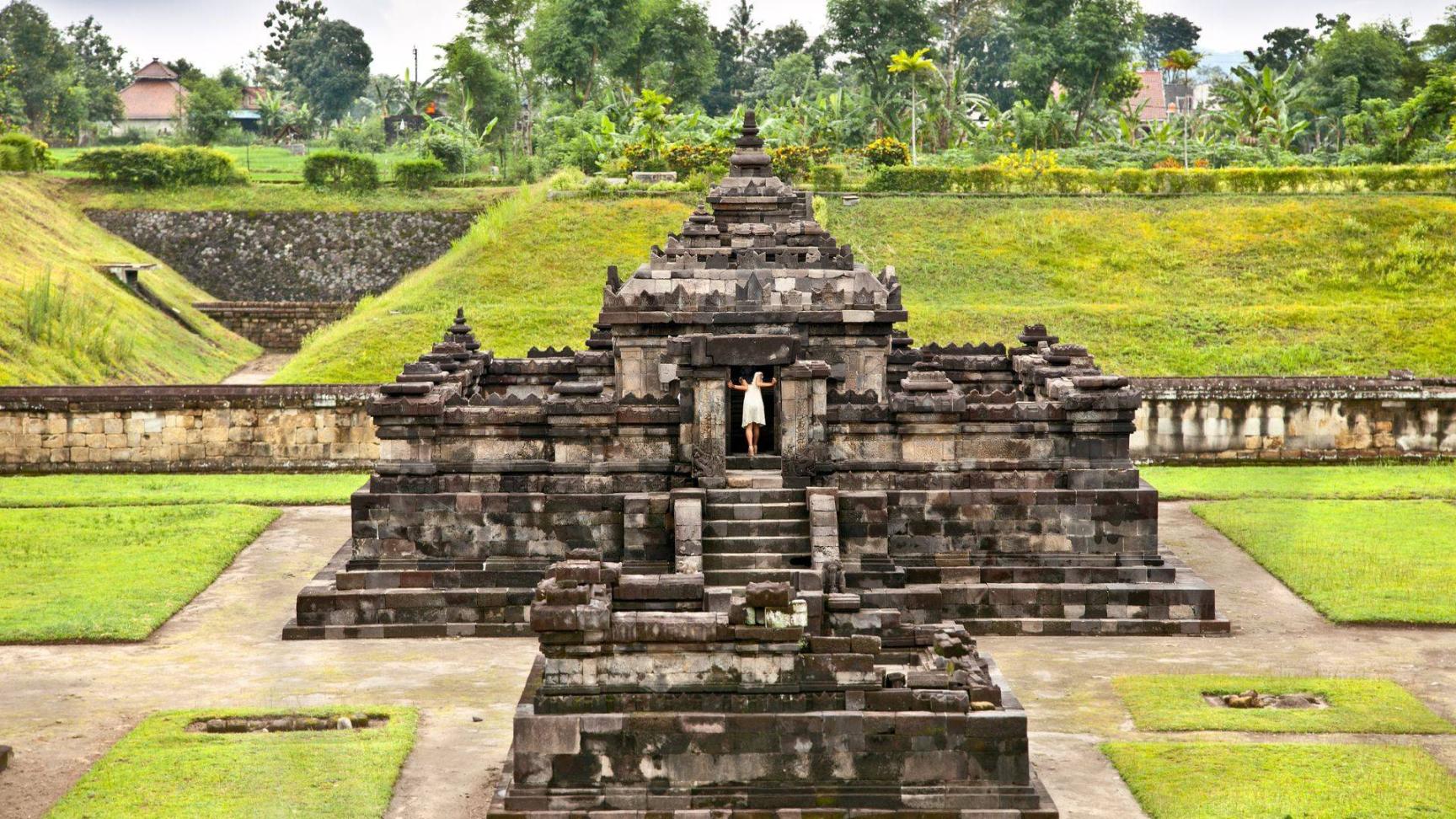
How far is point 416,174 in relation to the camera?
64.6 m

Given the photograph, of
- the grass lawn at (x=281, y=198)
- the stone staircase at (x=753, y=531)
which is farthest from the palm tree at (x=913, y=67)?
the stone staircase at (x=753, y=531)

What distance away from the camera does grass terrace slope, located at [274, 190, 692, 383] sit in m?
43.2

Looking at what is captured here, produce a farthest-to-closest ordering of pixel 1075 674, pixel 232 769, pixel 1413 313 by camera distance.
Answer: pixel 1413 313 → pixel 1075 674 → pixel 232 769

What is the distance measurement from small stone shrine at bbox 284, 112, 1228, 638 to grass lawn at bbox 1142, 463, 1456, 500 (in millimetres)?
8945

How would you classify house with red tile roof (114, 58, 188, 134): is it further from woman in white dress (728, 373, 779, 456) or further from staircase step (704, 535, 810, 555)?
staircase step (704, 535, 810, 555)

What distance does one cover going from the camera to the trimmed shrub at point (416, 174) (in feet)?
211

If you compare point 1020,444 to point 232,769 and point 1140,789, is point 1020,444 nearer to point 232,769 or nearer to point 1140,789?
point 1140,789

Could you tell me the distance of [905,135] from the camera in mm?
71875

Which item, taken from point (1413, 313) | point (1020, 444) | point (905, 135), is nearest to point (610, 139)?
point (905, 135)

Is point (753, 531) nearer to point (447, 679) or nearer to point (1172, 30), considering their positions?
point (447, 679)

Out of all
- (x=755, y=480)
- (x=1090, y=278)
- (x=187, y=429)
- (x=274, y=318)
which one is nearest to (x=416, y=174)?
(x=274, y=318)

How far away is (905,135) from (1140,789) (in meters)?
57.4

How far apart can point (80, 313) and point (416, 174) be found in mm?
20816

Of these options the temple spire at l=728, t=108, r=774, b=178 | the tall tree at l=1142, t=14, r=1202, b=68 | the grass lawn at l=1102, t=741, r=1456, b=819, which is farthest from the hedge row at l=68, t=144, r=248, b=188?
the tall tree at l=1142, t=14, r=1202, b=68
